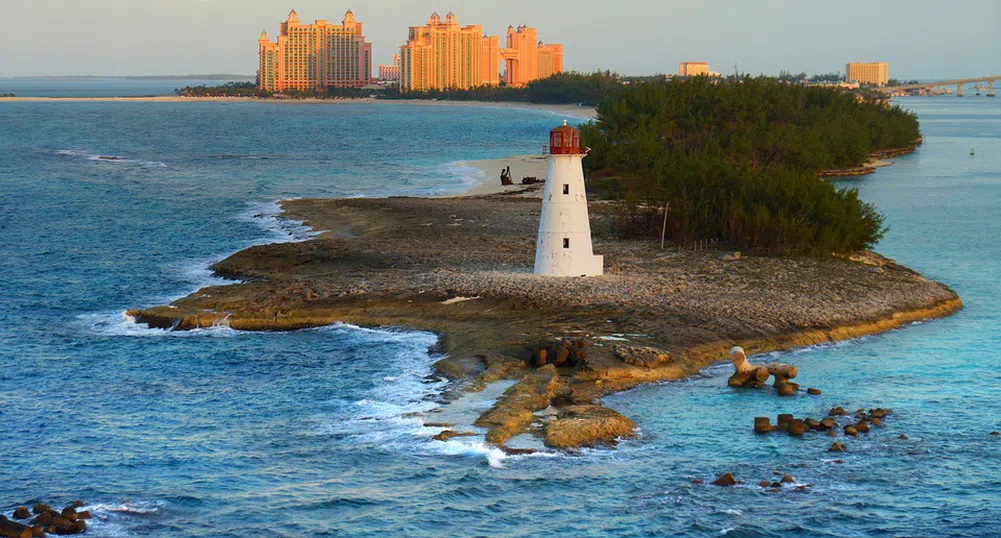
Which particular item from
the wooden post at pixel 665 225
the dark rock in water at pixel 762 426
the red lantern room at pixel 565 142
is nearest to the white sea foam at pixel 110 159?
the wooden post at pixel 665 225

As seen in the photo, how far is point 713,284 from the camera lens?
3731cm

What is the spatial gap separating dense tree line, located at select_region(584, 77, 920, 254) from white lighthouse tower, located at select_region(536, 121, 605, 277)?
8706mm

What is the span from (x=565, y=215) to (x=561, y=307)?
3447 millimetres

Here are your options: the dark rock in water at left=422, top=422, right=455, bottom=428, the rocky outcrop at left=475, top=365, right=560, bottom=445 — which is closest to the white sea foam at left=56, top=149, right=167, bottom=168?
the rocky outcrop at left=475, top=365, right=560, bottom=445

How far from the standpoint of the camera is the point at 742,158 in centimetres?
7444

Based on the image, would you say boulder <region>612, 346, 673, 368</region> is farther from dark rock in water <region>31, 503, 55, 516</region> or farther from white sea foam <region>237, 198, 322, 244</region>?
white sea foam <region>237, 198, 322, 244</region>

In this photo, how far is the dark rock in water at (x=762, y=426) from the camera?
25.0 meters

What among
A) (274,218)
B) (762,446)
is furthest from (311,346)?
(274,218)

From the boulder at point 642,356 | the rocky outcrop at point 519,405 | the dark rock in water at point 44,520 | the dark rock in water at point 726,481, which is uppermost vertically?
the boulder at point 642,356

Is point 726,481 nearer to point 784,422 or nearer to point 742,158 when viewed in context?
point 784,422

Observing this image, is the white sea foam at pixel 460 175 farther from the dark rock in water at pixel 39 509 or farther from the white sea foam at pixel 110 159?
the dark rock in water at pixel 39 509

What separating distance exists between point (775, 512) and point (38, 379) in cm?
1807

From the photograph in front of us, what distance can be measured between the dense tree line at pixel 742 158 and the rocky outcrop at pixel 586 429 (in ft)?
63.0

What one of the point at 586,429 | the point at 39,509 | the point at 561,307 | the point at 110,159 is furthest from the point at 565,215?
the point at 110,159
